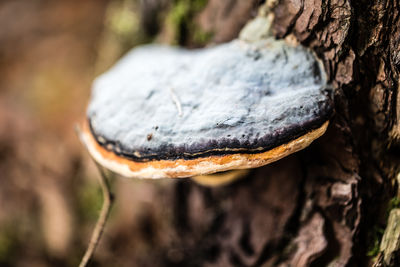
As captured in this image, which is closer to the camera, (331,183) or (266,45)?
(266,45)

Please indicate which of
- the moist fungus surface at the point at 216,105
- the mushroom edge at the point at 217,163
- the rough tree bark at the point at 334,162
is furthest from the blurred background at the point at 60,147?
the mushroom edge at the point at 217,163

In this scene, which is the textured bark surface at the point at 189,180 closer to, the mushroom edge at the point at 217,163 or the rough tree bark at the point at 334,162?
the rough tree bark at the point at 334,162

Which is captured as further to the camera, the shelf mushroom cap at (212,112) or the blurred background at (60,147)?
the blurred background at (60,147)

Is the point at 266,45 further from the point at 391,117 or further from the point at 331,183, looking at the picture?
the point at 331,183

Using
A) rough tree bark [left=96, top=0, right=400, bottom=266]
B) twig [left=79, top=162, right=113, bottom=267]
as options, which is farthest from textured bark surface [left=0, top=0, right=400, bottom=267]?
twig [left=79, top=162, right=113, bottom=267]

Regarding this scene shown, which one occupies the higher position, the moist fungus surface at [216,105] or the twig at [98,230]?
the moist fungus surface at [216,105]

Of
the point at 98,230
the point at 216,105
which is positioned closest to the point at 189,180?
A: the point at 98,230

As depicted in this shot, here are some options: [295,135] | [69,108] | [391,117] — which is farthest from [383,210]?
[69,108]
